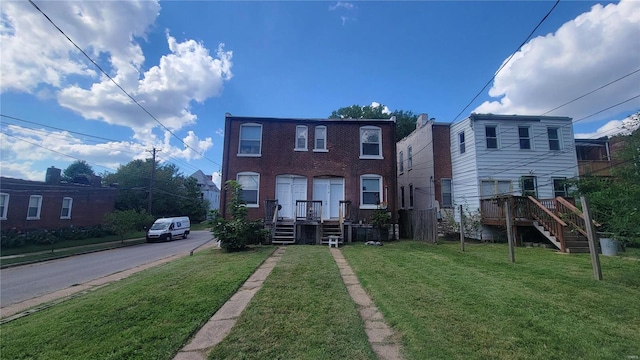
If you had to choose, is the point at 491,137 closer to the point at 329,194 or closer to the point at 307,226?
the point at 329,194

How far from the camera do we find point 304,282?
→ 19.2 ft

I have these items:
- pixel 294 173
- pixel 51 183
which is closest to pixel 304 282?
pixel 294 173

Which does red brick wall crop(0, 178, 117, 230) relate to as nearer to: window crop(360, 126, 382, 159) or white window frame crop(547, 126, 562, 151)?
window crop(360, 126, 382, 159)

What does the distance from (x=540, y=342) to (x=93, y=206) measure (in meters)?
32.5

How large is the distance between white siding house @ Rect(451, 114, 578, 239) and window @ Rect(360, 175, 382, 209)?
4809 mm

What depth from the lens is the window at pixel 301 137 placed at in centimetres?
1596

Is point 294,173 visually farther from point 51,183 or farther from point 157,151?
point 51,183

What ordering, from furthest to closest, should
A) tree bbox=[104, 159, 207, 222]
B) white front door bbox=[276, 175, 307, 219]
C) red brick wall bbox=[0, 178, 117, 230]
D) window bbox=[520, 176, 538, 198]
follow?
tree bbox=[104, 159, 207, 222] → red brick wall bbox=[0, 178, 117, 230] → white front door bbox=[276, 175, 307, 219] → window bbox=[520, 176, 538, 198]

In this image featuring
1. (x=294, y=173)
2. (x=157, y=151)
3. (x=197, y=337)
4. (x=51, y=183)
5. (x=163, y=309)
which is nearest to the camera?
(x=197, y=337)

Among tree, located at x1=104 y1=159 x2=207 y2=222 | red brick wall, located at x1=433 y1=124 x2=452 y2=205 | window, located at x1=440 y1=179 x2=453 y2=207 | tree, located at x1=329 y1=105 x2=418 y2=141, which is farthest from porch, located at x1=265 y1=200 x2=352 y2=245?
tree, located at x1=104 y1=159 x2=207 y2=222

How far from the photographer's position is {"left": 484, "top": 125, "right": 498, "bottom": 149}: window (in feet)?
49.5

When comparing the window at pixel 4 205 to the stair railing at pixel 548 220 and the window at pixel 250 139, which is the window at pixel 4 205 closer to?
the window at pixel 250 139

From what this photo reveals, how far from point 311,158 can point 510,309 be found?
493 inches

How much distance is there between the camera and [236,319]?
394 cm
